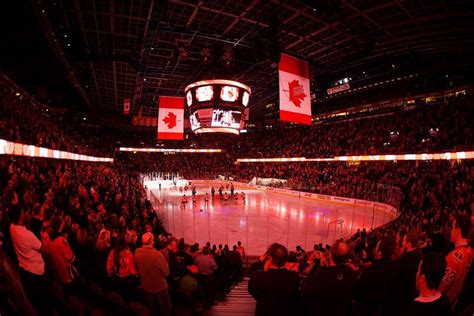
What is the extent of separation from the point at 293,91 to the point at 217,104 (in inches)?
226

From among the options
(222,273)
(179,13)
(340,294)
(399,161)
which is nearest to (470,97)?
(399,161)

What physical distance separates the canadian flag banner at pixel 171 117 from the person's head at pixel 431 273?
45.5 ft

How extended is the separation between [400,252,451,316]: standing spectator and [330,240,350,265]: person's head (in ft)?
1.51

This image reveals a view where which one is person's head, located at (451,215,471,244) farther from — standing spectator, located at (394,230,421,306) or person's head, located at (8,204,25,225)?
person's head, located at (8,204,25,225)

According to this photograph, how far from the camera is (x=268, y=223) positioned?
43.9 feet

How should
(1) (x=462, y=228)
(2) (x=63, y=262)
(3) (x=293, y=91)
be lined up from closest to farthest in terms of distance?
(1) (x=462, y=228)
(2) (x=63, y=262)
(3) (x=293, y=91)

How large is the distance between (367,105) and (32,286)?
96.4 ft

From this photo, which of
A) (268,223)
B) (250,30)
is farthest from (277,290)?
(250,30)

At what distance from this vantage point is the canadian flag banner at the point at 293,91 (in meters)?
8.48

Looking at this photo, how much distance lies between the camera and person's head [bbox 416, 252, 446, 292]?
186 cm

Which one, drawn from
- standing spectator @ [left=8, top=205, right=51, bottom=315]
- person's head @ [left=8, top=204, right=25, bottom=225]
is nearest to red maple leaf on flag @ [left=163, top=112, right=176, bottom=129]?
person's head @ [left=8, top=204, right=25, bottom=225]

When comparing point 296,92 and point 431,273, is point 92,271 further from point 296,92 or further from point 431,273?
point 296,92

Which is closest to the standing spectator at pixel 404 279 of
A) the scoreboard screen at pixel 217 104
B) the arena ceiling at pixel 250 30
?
the arena ceiling at pixel 250 30

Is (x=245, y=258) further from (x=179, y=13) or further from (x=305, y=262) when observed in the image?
(x=179, y=13)
